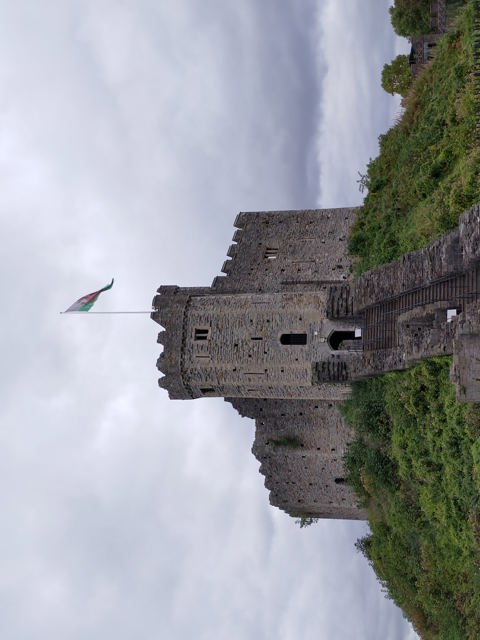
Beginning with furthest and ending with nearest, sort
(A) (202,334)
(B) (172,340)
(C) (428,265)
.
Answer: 1. (B) (172,340)
2. (A) (202,334)
3. (C) (428,265)

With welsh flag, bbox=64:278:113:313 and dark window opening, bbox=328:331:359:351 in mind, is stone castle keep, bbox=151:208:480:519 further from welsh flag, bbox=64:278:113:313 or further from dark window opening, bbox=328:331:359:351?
welsh flag, bbox=64:278:113:313

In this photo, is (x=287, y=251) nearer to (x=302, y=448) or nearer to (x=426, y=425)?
(x=302, y=448)

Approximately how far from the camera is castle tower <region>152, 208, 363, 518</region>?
1839 cm

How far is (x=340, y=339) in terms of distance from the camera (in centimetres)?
1839

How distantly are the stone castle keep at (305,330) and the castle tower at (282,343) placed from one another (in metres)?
0.04

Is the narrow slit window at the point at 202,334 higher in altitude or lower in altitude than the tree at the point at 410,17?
lower

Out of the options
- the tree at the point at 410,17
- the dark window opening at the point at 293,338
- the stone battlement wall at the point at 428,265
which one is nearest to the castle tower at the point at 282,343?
the dark window opening at the point at 293,338

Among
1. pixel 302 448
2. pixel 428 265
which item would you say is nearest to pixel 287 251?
pixel 302 448

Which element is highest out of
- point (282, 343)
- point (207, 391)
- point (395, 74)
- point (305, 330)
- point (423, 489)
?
point (395, 74)

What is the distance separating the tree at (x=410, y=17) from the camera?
25.4m

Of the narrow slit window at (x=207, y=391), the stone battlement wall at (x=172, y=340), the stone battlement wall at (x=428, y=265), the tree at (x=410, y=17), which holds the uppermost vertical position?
the tree at (x=410, y=17)

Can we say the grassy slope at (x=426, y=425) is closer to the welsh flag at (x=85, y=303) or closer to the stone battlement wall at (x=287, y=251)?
the stone battlement wall at (x=287, y=251)

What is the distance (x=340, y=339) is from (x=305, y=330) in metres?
1.03

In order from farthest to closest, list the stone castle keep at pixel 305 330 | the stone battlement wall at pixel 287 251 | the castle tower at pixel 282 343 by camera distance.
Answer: the stone battlement wall at pixel 287 251 < the castle tower at pixel 282 343 < the stone castle keep at pixel 305 330
